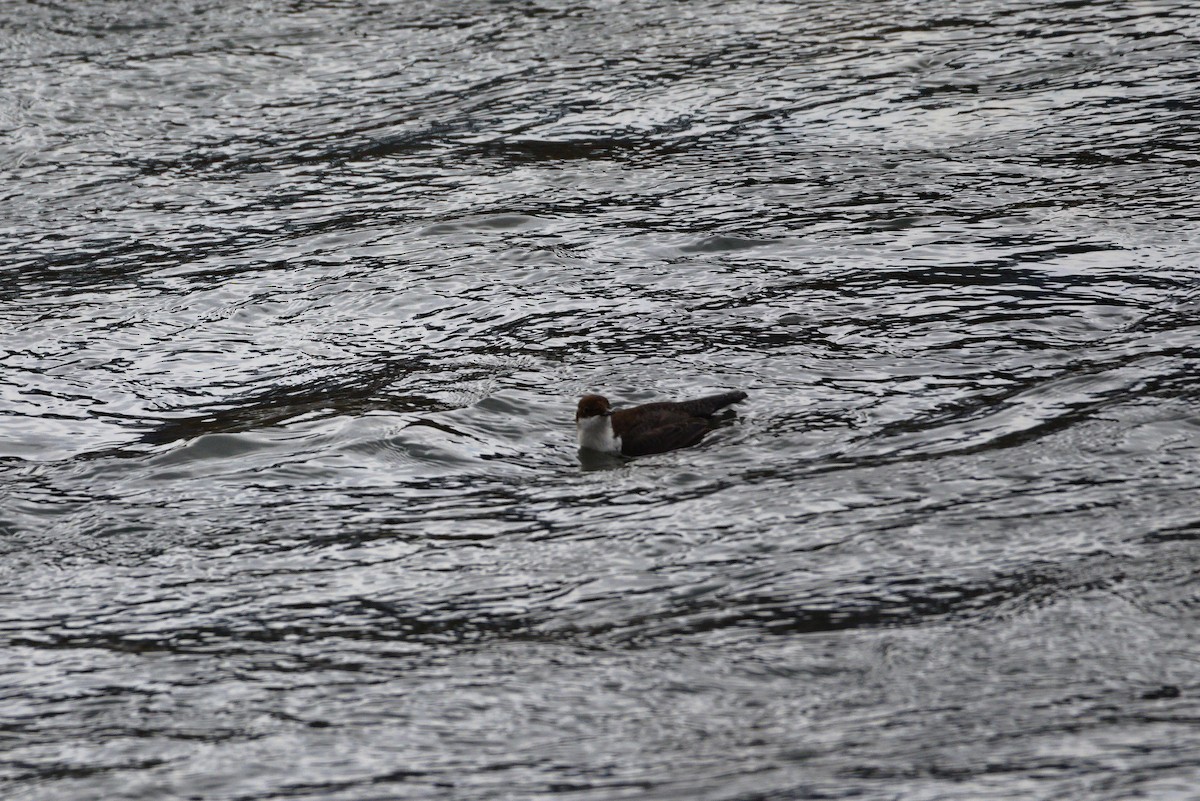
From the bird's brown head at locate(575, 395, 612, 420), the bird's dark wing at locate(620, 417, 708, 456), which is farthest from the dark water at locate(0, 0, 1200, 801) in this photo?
the bird's brown head at locate(575, 395, 612, 420)

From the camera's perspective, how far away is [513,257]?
1103cm

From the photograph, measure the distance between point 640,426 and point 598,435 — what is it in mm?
208

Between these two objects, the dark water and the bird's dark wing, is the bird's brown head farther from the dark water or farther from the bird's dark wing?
the dark water

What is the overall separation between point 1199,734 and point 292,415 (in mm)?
5139

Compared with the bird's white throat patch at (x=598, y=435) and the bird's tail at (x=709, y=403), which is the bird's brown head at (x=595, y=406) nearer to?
the bird's white throat patch at (x=598, y=435)

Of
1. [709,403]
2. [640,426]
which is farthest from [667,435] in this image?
[709,403]

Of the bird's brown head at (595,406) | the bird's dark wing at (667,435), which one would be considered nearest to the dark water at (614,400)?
the bird's dark wing at (667,435)

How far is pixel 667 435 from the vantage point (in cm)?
812

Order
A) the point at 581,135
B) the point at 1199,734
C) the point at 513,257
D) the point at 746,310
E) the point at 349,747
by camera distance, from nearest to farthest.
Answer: the point at 1199,734 < the point at 349,747 < the point at 746,310 < the point at 513,257 < the point at 581,135

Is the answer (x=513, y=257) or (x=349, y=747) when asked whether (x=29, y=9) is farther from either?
(x=349, y=747)

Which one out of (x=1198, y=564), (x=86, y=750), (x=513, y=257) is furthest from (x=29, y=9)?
(x=1198, y=564)

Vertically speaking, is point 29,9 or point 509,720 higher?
point 29,9

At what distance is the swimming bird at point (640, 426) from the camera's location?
8039 mm

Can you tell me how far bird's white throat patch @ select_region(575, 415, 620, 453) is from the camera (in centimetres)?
802
